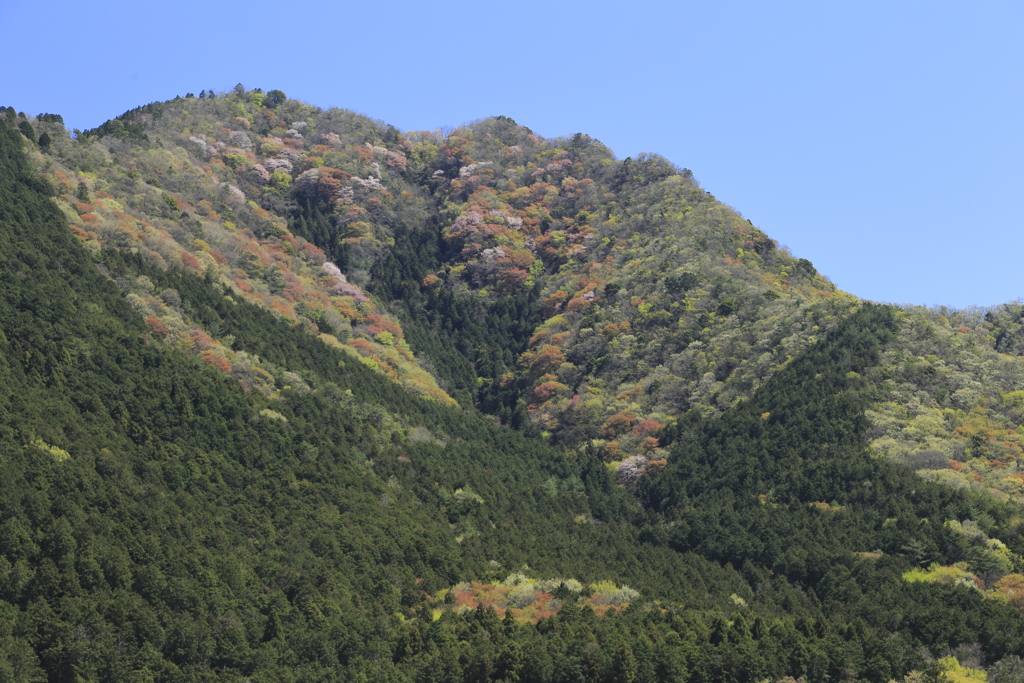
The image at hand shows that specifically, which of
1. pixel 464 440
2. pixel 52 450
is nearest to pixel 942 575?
pixel 464 440

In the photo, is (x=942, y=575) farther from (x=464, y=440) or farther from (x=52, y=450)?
(x=52, y=450)

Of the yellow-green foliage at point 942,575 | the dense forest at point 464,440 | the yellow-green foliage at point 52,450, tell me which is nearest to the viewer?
the dense forest at point 464,440

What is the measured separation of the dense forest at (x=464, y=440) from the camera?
55.2 meters

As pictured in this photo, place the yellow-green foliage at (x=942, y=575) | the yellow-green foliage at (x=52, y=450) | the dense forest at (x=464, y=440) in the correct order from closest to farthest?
the dense forest at (x=464, y=440)
the yellow-green foliage at (x=52, y=450)
the yellow-green foliage at (x=942, y=575)

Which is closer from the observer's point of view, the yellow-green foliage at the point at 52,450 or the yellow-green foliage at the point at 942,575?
the yellow-green foliage at the point at 52,450

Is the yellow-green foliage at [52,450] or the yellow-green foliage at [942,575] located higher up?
the yellow-green foliage at [942,575]

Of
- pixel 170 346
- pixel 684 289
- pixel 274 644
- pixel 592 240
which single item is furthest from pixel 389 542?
pixel 592 240

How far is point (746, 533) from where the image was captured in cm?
7844

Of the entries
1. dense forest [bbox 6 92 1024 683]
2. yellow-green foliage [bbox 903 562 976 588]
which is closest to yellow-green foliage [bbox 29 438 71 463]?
dense forest [bbox 6 92 1024 683]

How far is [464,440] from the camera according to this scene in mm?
95062

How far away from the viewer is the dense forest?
55156 millimetres

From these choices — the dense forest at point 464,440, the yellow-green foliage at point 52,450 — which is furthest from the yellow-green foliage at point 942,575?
the yellow-green foliage at point 52,450

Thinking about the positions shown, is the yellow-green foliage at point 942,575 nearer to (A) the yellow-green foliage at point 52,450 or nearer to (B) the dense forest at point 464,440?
(B) the dense forest at point 464,440

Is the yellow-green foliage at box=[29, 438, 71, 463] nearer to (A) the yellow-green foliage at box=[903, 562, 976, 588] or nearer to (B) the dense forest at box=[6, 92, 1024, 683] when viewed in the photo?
(B) the dense forest at box=[6, 92, 1024, 683]
